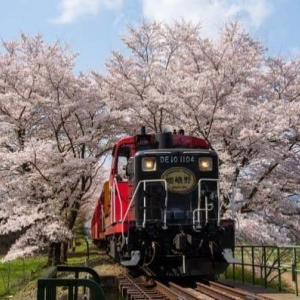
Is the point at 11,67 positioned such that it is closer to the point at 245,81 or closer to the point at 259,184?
the point at 245,81

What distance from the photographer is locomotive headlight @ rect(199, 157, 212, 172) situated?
1090cm

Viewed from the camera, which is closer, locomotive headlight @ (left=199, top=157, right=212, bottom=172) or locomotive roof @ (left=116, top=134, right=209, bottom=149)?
locomotive headlight @ (left=199, top=157, right=212, bottom=172)

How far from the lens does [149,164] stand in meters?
10.7

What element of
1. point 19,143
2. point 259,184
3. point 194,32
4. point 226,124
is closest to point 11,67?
point 19,143

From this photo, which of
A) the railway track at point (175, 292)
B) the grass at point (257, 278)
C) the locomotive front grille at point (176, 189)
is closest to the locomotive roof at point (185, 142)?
the locomotive front grille at point (176, 189)

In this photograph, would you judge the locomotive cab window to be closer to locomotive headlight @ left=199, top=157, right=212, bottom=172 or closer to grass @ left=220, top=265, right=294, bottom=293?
locomotive headlight @ left=199, top=157, right=212, bottom=172

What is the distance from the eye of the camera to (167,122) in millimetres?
18906

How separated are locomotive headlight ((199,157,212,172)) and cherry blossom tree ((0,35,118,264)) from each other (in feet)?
23.0

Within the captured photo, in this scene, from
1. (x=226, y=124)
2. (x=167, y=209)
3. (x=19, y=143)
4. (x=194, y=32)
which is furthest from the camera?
(x=194, y=32)

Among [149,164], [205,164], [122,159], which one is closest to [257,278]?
[205,164]

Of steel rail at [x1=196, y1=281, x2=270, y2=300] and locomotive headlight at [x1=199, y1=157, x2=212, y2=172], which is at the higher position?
locomotive headlight at [x1=199, y1=157, x2=212, y2=172]

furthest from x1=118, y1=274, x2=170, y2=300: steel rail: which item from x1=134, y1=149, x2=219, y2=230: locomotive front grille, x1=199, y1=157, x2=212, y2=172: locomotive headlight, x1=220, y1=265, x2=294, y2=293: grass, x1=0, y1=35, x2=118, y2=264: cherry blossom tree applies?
x1=0, y1=35, x2=118, y2=264: cherry blossom tree

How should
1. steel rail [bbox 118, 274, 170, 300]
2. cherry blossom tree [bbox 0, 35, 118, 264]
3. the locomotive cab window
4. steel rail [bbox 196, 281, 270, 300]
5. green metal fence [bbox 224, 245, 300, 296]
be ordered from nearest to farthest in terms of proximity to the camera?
steel rail [bbox 196, 281, 270, 300]
steel rail [bbox 118, 274, 170, 300]
green metal fence [bbox 224, 245, 300, 296]
the locomotive cab window
cherry blossom tree [bbox 0, 35, 118, 264]

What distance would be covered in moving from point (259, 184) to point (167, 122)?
→ 14.2ft
